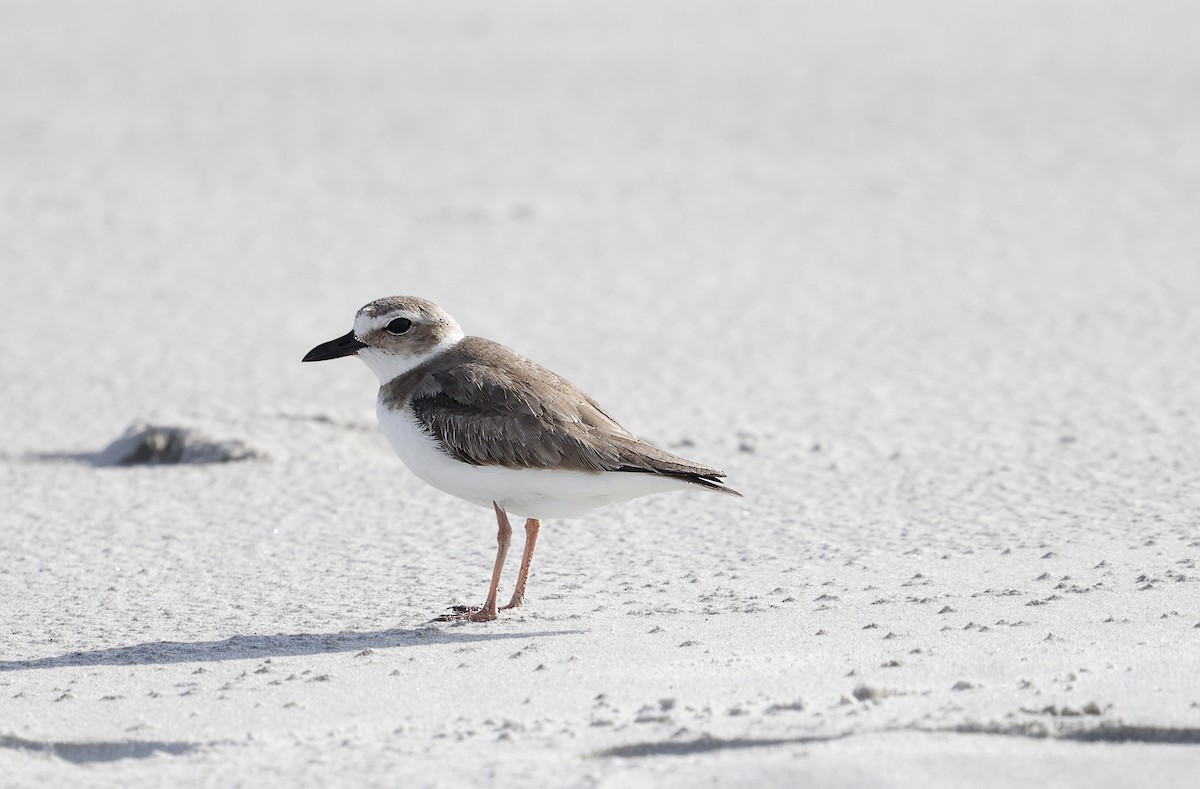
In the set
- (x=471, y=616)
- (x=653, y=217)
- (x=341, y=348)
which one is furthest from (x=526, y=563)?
(x=653, y=217)

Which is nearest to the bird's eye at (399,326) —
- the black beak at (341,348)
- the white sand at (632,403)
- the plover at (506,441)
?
the plover at (506,441)

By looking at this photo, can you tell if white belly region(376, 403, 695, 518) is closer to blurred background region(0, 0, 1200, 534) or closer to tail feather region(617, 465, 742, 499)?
tail feather region(617, 465, 742, 499)

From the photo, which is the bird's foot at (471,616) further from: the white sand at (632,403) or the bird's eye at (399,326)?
the bird's eye at (399,326)

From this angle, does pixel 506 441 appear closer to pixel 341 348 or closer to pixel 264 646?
pixel 341 348

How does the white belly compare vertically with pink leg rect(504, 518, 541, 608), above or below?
above

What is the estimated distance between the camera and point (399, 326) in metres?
5.91

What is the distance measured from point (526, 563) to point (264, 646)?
102 centimetres

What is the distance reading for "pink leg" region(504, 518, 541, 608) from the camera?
18.6ft

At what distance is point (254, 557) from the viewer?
21.3 ft

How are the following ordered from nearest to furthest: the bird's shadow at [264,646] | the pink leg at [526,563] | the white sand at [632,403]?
the white sand at [632,403] < the bird's shadow at [264,646] < the pink leg at [526,563]

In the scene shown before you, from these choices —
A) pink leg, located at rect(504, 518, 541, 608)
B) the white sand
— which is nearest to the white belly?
pink leg, located at rect(504, 518, 541, 608)

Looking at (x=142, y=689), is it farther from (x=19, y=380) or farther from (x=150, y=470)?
(x=19, y=380)

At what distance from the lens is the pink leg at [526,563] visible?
18.6 feet

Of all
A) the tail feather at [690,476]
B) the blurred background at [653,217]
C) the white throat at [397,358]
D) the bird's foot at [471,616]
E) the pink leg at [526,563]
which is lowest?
the bird's foot at [471,616]
